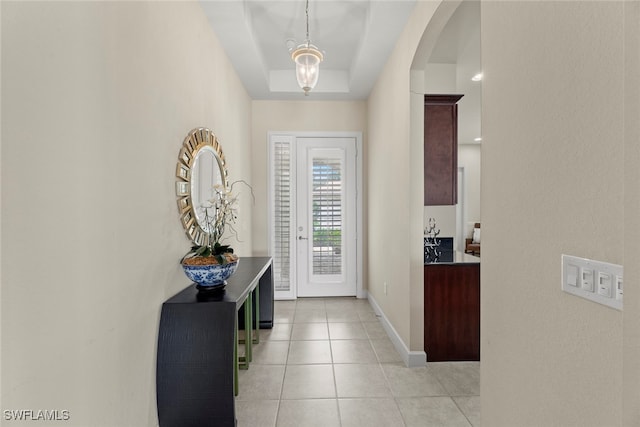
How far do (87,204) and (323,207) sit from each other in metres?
3.49

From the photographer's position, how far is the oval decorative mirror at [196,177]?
6.77 feet

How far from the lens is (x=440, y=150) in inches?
116

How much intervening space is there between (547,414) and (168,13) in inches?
106

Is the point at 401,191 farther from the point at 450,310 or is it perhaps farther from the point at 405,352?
the point at 405,352

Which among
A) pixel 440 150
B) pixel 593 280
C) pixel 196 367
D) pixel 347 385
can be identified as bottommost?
pixel 347 385

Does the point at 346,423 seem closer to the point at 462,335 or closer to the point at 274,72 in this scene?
the point at 462,335

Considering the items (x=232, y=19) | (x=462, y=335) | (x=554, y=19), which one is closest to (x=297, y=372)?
(x=462, y=335)

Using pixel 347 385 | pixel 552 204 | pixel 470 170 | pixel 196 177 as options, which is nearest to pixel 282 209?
pixel 196 177

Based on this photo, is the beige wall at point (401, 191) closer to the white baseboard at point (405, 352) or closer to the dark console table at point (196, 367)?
the white baseboard at point (405, 352)

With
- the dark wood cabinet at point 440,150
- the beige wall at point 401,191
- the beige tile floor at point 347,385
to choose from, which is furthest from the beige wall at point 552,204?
the dark wood cabinet at point 440,150

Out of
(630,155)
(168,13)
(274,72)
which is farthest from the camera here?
(274,72)

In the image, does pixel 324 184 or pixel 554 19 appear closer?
pixel 554 19

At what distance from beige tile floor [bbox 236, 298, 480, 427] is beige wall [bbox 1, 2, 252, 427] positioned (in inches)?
32.3

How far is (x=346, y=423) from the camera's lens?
1911mm
